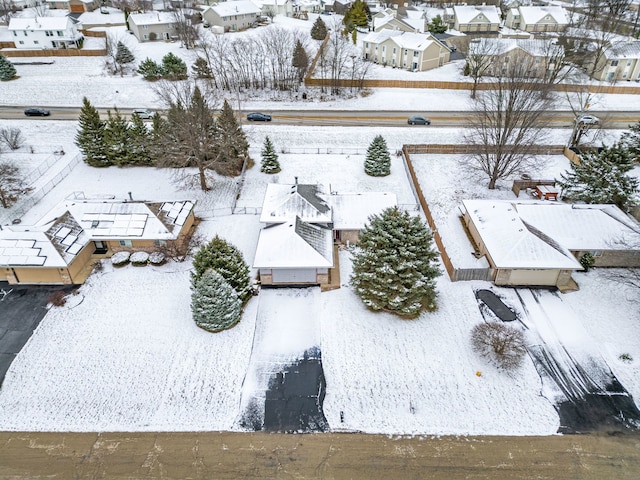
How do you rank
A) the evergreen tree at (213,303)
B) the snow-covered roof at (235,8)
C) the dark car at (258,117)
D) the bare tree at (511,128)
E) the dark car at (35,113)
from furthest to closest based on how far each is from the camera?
the snow-covered roof at (235,8), the dark car at (35,113), the dark car at (258,117), the bare tree at (511,128), the evergreen tree at (213,303)

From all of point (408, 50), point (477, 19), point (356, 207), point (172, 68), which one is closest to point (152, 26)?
point (172, 68)

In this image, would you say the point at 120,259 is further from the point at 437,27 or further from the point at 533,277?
the point at 437,27

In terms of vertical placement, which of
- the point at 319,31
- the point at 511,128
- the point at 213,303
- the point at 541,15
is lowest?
the point at 213,303

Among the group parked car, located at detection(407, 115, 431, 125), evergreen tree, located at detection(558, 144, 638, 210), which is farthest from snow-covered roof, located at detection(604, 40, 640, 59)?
evergreen tree, located at detection(558, 144, 638, 210)

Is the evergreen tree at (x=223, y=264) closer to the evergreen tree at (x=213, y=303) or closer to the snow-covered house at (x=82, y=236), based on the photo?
the evergreen tree at (x=213, y=303)

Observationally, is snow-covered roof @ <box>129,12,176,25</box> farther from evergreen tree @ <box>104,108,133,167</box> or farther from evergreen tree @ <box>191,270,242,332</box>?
evergreen tree @ <box>191,270,242,332</box>

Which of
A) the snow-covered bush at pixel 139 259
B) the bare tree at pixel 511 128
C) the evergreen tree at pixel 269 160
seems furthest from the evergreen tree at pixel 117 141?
the bare tree at pixel 511 128

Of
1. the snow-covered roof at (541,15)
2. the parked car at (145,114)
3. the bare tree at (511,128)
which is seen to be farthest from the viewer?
the snow-covered roof at (541,15)
